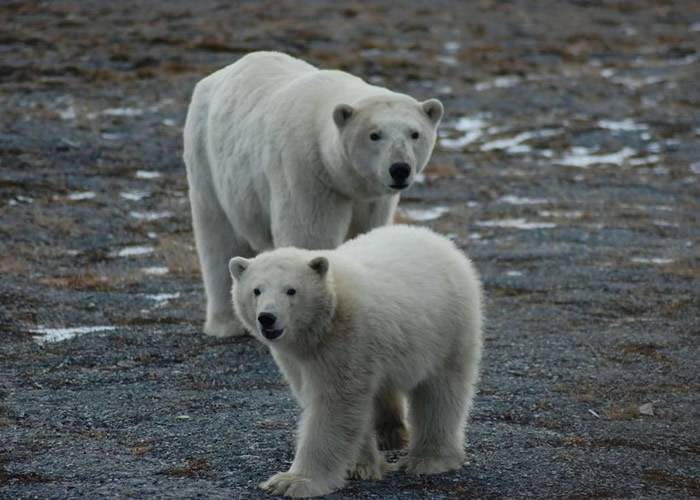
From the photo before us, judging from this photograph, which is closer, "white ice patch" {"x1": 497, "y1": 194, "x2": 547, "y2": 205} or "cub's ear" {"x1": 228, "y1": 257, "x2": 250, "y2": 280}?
"cub's ear" {"x1": 228, "y1": 257, "x2": 250, "y2": 280}

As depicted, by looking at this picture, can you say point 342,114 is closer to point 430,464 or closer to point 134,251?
point 430,464

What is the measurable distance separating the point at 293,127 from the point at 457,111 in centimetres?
1858

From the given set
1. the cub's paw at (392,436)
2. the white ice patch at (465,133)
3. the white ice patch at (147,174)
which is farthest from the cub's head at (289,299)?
the white ice patch at (465,133)

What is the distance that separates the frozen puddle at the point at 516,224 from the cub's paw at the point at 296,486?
11.4 metres

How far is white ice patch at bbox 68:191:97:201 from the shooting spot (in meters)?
17.2

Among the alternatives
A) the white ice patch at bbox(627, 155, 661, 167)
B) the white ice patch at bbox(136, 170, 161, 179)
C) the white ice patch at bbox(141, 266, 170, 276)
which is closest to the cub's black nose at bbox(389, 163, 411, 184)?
the white ice patch at bbox(141, 266, 170, 276)

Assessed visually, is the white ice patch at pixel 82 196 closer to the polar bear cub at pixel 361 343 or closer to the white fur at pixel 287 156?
the white fur at pixel 287 156

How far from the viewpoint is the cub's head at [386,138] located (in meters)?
7.83

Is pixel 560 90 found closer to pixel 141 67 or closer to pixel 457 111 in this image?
pixel 457 111

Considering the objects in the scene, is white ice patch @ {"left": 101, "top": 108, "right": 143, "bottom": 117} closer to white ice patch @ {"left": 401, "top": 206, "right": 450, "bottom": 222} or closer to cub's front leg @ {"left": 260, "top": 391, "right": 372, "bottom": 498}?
white ice patch @ {"left": 401, "top": 206, "right": 450, "bottom": 222}

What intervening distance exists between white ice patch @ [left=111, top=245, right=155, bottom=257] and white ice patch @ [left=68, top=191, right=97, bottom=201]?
10.0ft

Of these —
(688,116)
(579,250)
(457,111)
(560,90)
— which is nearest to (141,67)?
(457,111)

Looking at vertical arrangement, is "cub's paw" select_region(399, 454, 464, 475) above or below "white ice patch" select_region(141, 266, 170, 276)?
above

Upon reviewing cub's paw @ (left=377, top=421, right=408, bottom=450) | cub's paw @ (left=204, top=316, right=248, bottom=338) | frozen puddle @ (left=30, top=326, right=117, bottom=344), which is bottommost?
frozen puddle @ (left=30, top=326, right=117, bottom=344)
